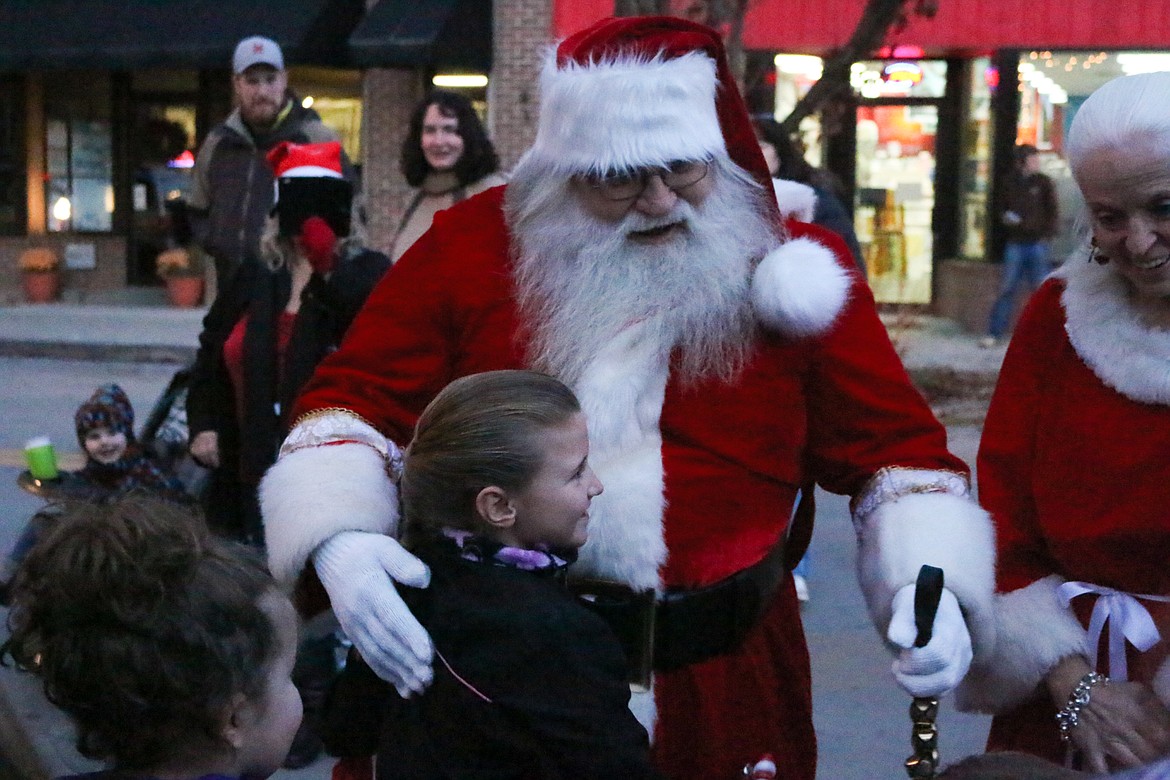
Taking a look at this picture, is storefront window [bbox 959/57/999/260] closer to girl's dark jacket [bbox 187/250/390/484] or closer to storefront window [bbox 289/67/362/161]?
storefront window [bbox 289/67/362/161]

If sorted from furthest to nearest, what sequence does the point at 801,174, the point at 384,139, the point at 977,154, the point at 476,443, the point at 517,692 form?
the point at 384,139, the point at 977,154, the point at 801,174, the point at 476,443, the point at 517,692

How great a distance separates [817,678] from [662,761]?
10.7 ft

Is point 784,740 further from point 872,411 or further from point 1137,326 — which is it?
point 1137,326

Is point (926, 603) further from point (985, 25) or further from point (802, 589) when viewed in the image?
point (985, 25)

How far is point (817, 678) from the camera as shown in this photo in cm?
584

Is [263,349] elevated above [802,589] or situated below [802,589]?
above

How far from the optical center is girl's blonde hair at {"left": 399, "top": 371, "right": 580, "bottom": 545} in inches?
91.2

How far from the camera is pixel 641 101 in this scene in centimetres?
278

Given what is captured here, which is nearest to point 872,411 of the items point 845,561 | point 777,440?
point 777,440

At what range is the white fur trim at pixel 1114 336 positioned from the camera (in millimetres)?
2602

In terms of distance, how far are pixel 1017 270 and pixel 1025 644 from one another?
37.8 feet

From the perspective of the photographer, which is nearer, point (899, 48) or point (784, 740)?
point (784, 740)

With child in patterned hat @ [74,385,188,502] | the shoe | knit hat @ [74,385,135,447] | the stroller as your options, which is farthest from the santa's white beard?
the shoe

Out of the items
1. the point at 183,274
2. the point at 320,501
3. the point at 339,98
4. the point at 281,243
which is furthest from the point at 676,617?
the point at 339,98
